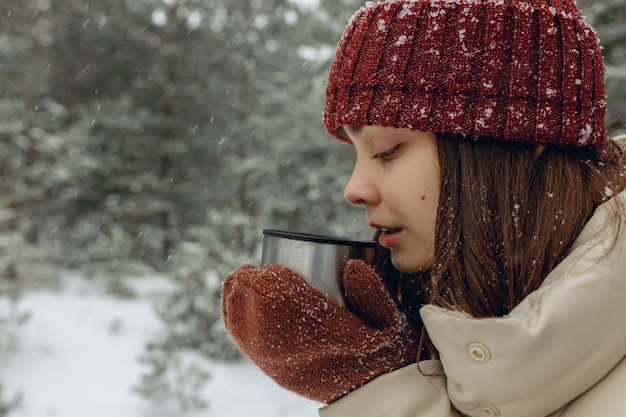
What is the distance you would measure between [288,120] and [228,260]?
354 cm

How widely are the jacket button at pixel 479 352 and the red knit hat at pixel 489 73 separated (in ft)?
1.30

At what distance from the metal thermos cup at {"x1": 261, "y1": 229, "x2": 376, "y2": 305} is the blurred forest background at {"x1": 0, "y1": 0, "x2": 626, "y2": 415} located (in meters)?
6.47

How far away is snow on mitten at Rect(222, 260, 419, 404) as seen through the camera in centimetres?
100

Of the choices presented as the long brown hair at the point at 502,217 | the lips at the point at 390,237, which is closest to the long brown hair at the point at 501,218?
the long brown hair at the point at 502,217

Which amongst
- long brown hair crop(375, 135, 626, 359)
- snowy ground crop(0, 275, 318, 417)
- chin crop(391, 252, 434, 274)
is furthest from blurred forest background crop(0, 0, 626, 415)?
long brown hair crop(375, 135, 626, 359)

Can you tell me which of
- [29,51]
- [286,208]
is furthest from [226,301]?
[29,51]

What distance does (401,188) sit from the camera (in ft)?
3.45

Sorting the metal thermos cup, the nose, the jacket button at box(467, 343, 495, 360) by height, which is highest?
the nose

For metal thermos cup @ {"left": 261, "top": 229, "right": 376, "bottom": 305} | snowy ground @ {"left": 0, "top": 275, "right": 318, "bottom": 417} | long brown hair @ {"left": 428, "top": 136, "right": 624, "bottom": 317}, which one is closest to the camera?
long brown hair @ {"left": 428, "top": 136, "right": 624, "bottom": 317}

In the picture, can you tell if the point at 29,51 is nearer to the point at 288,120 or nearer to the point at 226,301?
the point at 288,120

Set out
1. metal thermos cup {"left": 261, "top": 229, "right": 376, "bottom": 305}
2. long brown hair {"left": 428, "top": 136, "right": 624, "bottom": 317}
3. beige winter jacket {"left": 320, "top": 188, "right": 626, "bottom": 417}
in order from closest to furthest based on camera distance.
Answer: beige winter jacket {"left": 320, "top": 188, "right": 626, "bottom": 417}
long brown hair {"left": 428, "top": 136, "right": 624, "bottom": 317}
metal thermos cup {"left": 261, "top": 229, "right": 376, "bottom": 305}

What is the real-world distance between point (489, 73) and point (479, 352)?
1.69 feet

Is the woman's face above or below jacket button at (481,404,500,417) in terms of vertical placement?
above

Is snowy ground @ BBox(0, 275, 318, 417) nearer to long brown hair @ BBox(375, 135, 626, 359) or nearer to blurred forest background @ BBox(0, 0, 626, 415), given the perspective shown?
blurred forest background @ BBox(0, 0, 626, 415)
